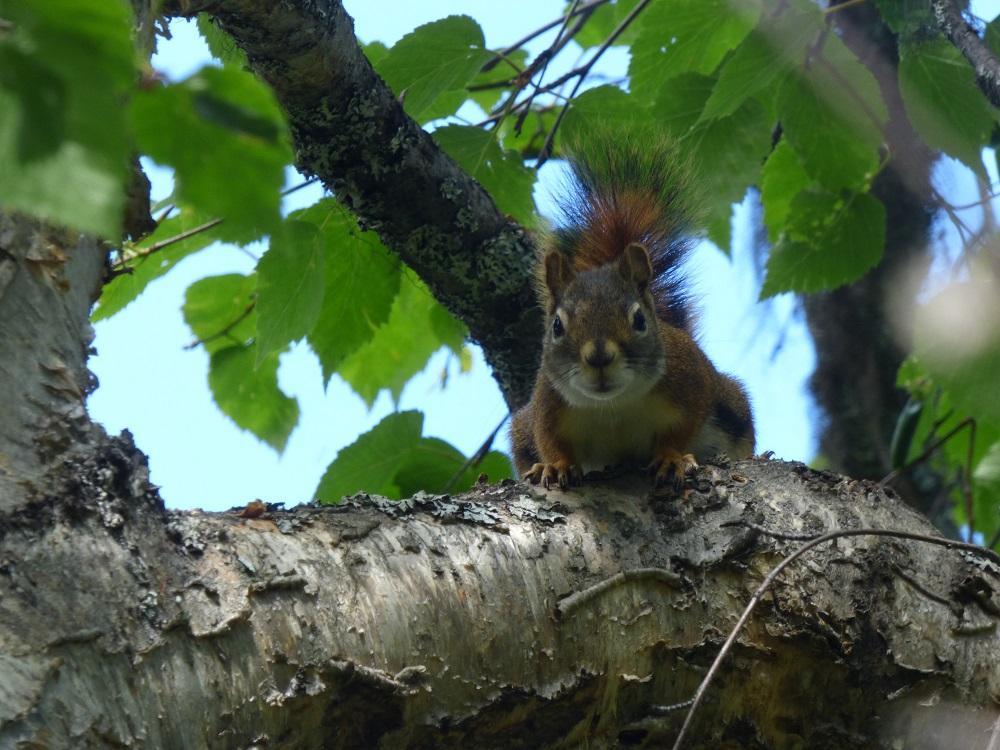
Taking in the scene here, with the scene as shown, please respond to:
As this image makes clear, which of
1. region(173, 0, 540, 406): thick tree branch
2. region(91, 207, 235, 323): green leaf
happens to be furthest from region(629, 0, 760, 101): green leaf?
region(91, 207, 235, 323): green leaf

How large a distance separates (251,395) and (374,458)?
1.91 feet

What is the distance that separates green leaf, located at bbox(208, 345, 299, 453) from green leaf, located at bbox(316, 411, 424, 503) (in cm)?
45

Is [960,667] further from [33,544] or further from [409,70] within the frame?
[409,70]

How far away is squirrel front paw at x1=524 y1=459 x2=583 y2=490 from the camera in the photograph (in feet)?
7.25

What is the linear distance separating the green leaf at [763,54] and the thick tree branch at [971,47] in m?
0.23

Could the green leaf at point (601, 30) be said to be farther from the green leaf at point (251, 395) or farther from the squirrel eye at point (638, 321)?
the green leaf at point (251, 395)

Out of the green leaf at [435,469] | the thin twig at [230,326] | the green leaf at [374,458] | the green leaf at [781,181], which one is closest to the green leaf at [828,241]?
the green leaf at [781,181]

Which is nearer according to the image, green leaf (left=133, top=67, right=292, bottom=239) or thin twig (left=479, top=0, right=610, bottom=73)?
green leaf (left=133, top=67, right=292, bottom=239)

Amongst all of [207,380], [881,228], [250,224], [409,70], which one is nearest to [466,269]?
[409,70]

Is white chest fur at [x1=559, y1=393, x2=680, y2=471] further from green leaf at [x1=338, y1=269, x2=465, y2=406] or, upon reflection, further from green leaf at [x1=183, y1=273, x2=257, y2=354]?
green leaf at [x1=183, y1=273, x2=257, y2=354]

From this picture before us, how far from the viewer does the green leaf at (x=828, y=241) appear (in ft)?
9.14

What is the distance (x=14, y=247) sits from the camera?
137 cm

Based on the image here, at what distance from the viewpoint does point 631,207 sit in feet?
9.86

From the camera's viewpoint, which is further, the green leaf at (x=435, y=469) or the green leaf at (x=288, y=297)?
the green leaf at (x=435, y=469)
